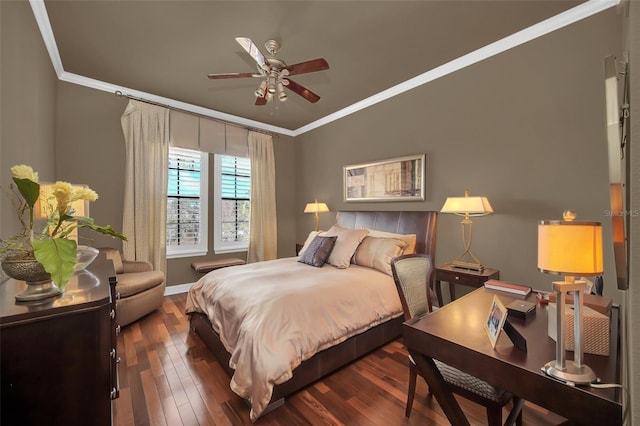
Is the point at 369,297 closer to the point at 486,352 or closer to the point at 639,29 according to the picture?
the point at 486,352

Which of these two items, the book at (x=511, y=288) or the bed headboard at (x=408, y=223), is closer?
the book at (x=511, y=288)

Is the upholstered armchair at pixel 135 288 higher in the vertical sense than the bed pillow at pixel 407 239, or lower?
lower

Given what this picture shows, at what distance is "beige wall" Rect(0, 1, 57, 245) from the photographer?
1.68m

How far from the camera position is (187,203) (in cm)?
427

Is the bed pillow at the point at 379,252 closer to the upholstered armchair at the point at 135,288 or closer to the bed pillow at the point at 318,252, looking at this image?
the bed pillow at the point at 318,252

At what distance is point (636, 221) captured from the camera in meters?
0.47

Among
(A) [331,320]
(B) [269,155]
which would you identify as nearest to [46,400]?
(A) [331,320]

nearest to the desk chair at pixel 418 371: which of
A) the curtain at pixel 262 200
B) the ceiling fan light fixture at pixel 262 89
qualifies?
the ceiling fan light fixture at pixel 262 89

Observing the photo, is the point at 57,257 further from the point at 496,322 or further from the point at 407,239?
the point at 407,239

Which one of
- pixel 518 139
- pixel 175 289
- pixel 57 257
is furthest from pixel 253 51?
pixel 175 289

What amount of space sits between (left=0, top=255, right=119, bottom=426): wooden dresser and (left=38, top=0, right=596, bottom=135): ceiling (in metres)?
2.37

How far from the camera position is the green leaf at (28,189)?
969mm

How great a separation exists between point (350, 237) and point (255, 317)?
1609 mm

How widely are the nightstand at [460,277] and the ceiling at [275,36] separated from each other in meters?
2.30
